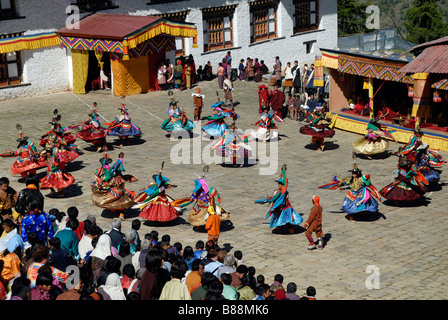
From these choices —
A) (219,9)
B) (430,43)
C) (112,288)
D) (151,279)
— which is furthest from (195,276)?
(219,9)

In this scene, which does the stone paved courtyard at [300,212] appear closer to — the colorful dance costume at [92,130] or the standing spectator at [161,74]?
the colorful dance costume at [92,130]

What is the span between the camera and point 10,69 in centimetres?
2967

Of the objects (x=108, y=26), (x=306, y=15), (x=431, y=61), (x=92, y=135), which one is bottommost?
(x=92, y=135)

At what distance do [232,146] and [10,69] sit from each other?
12.9 meters

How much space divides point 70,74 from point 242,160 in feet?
40.5

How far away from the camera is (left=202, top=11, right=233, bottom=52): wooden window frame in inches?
1410

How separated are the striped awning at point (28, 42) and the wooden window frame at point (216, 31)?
8155 millimetres

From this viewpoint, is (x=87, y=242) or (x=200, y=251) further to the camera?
(x=200, y=251)

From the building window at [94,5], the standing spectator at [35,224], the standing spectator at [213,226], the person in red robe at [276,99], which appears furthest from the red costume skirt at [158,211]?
the building window at [94,5]

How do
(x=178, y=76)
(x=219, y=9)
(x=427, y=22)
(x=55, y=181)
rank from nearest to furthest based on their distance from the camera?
(x=55, y=181)
(x=178, y=76)
(x=219, y=9)
(x=427, y=22)

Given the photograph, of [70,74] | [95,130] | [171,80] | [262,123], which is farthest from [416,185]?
[70,74]

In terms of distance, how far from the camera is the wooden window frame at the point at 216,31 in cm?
3581

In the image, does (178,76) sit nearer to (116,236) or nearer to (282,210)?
(282,210)

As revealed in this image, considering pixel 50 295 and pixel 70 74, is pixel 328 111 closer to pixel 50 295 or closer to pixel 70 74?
pixel 70 74
